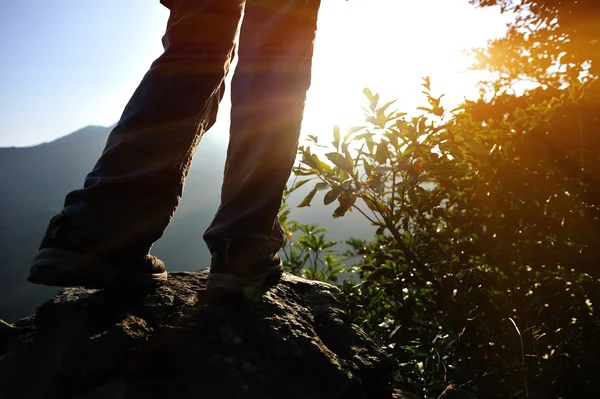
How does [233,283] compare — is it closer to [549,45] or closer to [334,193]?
[334,193]

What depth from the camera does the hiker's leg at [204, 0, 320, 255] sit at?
1321 mm

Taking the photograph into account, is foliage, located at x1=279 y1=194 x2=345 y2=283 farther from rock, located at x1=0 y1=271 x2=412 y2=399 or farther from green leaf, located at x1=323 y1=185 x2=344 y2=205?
rock, located at x1=0 y1=271 x2=412 y2=399

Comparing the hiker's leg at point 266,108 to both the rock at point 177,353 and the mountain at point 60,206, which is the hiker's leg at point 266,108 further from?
the mountain at point 60,206

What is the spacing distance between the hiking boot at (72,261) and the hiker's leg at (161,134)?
0.04 meters

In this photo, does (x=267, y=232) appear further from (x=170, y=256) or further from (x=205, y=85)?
(x=170, y=256)

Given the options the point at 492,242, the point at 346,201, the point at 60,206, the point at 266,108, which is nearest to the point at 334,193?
the point at 346,201

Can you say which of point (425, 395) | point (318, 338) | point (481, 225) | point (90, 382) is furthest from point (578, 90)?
point (90, 382)

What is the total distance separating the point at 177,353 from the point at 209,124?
83 centimetres

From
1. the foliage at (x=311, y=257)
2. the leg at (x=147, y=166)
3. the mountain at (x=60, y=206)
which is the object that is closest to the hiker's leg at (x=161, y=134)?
the leg at (x=147, y=166)

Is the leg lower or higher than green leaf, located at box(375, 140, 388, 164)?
lower

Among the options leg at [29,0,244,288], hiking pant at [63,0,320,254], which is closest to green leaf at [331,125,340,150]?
hiking pant at [63,0,320,254]

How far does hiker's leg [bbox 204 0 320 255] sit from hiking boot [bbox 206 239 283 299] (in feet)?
0.23

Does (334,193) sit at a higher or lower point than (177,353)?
higher

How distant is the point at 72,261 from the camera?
1.03 metres
